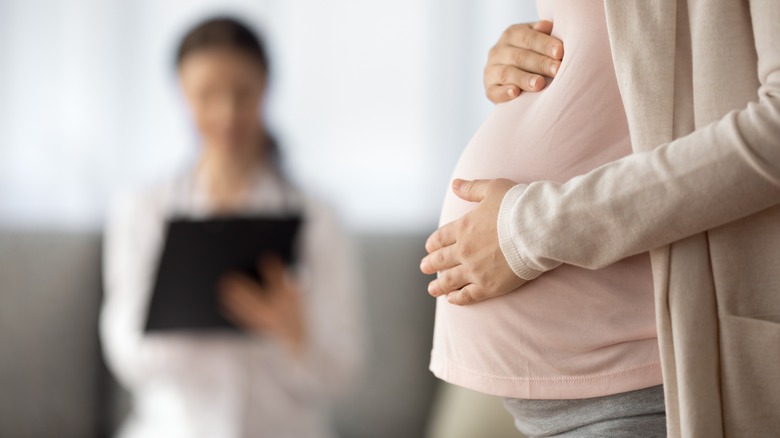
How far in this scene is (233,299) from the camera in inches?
71.5

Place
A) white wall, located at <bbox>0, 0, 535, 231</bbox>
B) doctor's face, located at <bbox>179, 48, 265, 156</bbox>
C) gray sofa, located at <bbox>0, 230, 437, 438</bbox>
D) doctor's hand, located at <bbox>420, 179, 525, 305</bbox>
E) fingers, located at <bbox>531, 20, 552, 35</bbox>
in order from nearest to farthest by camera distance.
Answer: doctor's hand, located at <bbox>420, 179, 525, 305</bbox>, fingers, located at <bbox>531, 20, 552, 35</bbox>, doctor's face, located at <bbox>179, 48, 265, 156</bbox>, gray sofa, located at <bbox>0, 230, 437, 438</bbox>, white wall, located at <bbox>0, 0, 535, 231</bbox>

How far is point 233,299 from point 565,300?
1.23 metres

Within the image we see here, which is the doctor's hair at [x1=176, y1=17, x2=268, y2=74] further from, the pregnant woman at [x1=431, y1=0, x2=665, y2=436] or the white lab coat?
the pregnant woman at [x1=431, y1=0, x2=665, y2=436]

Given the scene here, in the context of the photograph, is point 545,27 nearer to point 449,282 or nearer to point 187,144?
point 449,282

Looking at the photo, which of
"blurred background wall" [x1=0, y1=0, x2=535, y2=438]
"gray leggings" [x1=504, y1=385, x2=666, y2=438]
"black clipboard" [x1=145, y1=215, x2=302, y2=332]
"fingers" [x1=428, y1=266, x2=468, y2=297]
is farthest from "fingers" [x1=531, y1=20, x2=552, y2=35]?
"blurred background wall" [x1=0, y1=0, x2=535, y2=438]

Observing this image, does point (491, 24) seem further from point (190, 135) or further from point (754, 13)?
point (754, 13)

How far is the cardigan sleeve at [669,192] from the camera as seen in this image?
1.96ft

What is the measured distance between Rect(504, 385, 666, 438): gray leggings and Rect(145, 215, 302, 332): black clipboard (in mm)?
1155

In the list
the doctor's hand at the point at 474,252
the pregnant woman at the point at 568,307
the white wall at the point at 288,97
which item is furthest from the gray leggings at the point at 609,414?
the white wall at the point at 288,97

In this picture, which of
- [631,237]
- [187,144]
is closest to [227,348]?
[187,144]

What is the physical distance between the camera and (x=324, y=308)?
2033 millimetres

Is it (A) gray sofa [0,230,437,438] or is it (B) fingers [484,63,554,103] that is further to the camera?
(A) gray sofa [0,230,437,438]

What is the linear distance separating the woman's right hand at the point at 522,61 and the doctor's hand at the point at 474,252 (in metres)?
0.12

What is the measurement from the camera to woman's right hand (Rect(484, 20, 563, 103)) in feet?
2.59
